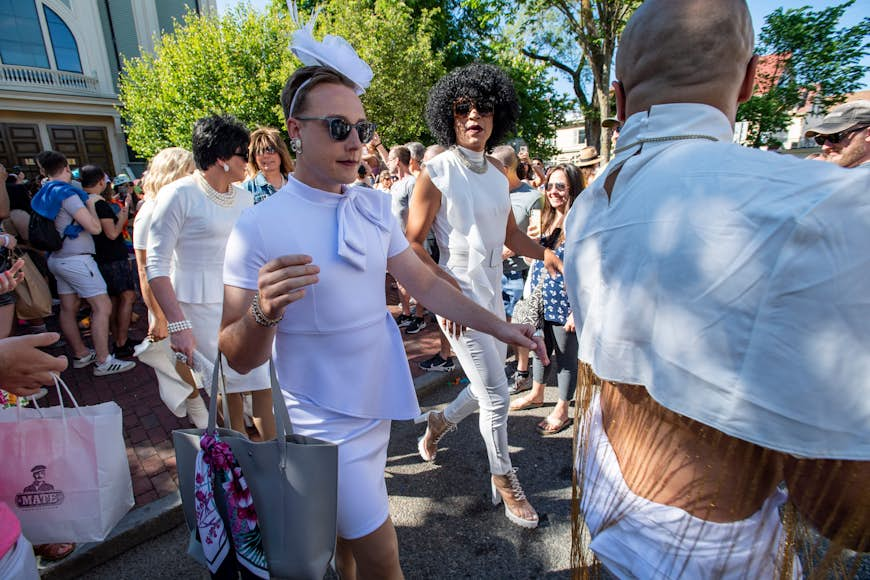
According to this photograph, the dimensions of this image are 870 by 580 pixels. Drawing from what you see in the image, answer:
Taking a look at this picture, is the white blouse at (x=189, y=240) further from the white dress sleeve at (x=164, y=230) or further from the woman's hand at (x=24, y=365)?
the woman's hand at (x=24, y=365)

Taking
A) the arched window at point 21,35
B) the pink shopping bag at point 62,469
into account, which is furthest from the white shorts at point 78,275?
the arched window at point 21,35

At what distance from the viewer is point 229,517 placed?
1380mm

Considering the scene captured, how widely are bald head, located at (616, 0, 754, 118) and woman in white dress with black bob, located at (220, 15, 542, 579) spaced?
99cm

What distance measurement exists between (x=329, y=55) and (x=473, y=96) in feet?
4.55

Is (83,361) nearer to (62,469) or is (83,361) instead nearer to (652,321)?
(62,469)

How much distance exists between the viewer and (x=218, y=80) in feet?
57.7

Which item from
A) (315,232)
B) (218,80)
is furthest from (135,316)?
(218,80)

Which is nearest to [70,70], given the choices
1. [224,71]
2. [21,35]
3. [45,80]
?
[45,80]

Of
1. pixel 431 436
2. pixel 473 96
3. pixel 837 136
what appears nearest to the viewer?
pixel 473 96

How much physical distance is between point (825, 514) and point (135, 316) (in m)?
7.59

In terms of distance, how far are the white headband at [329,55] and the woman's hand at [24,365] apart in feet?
3.46

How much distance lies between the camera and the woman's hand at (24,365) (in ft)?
4.10

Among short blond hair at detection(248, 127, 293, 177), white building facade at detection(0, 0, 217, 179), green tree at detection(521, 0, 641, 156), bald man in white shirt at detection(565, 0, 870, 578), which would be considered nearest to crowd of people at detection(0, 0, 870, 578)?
bald man in white shirt at detection(565, 0, 870, 578)

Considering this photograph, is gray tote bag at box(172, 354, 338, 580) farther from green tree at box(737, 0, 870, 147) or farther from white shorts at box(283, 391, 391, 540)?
green tree at box(737, 0, 870, 147)
